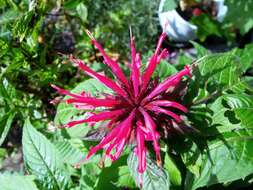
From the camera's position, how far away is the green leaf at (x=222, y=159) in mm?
856

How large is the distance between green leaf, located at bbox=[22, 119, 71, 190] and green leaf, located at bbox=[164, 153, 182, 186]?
0.77ft

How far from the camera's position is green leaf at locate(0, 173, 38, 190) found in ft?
3.36

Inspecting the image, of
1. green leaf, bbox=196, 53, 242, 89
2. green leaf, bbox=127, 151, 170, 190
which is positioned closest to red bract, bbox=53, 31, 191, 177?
green leaf, bbox=127, 151, 170, 190

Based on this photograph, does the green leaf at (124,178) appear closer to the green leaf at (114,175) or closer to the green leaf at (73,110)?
the green leaf at (114,175)

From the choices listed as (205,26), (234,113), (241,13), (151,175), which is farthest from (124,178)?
(205,26)

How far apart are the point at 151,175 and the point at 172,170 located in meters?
0.09

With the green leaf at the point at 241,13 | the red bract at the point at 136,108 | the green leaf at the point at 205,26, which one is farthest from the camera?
the green leaf at the point at 205,26

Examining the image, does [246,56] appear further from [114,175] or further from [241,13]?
[241,13]

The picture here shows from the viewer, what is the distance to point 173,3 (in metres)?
1.41

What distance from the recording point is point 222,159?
868mm

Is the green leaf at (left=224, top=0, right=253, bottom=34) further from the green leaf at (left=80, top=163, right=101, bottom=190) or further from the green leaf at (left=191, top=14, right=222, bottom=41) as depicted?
the green leaf at (left=80, top=163, right=101, bottom=190)

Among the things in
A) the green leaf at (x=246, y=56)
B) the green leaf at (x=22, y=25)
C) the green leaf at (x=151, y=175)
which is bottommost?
the green leaf at (x=151, y=175)

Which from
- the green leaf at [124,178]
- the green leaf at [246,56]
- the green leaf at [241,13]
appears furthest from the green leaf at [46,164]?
the green leaf at [241,13]

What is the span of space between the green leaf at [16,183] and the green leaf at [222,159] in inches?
14.0
